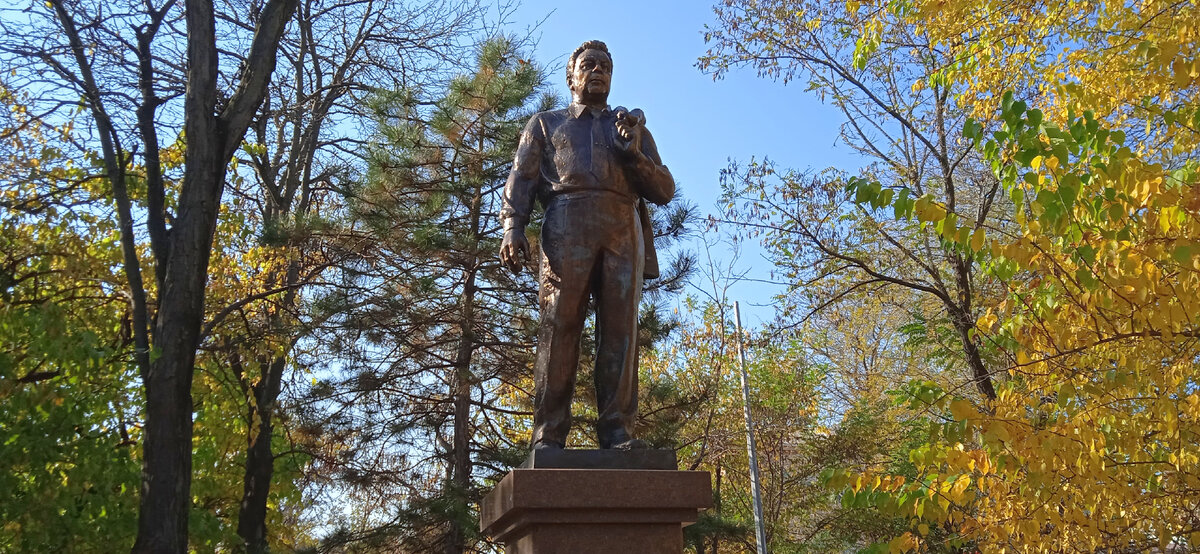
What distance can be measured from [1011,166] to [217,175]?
7582 mm

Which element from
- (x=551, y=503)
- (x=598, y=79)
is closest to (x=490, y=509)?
(x=551, y=503)

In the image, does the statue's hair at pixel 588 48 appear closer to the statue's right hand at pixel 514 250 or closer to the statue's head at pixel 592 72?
the statue's head at pixel 592 72

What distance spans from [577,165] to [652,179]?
0.38 meters

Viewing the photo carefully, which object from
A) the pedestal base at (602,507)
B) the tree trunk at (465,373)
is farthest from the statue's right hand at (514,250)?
the tree trunk at (465,373)

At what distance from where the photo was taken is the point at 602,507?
410 cm

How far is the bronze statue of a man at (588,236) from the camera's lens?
15.5 ft

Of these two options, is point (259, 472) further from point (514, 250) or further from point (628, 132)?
point (628, 132)

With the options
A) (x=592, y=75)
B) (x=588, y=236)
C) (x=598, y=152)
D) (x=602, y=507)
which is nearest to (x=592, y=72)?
(x=592, y=75)

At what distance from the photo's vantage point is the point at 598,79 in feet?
17.0

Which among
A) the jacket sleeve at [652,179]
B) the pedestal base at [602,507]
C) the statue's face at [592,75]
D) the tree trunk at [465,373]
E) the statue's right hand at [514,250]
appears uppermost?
the tree trunk at [465,373]

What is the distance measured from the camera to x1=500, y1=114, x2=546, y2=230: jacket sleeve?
16.3 feet

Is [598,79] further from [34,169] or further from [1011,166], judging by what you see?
[34,169]

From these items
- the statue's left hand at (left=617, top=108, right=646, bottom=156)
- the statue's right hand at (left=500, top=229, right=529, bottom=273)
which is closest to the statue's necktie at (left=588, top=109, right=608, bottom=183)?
the statue's left hand at (left=617, top=108, right=646, bottom=156)

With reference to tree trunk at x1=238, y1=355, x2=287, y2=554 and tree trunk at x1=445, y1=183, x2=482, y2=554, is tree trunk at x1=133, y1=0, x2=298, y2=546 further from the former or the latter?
tree trunk at x1=238, y1=355, x2=287, y2=554
